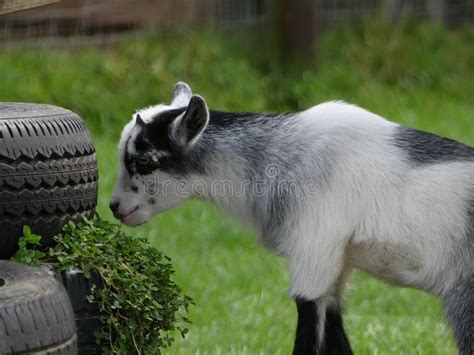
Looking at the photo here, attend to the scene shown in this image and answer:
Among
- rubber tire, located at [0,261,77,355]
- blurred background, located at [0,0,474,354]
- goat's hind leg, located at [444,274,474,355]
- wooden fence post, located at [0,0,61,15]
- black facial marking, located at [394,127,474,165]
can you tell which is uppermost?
wooden fence post, located at [0,0,61,15]

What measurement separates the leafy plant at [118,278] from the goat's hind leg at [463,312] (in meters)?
1.12

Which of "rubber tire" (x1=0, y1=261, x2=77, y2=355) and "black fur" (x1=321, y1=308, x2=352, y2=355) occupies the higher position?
"rubber tire" (x1=0, y1=261, x2=77, y2=355)

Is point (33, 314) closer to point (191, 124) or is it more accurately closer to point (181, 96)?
point (191, 124)

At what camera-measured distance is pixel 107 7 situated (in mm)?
11531

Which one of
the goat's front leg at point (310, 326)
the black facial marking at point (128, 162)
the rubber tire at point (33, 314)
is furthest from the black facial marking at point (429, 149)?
the rubber tire at point (33, 314)

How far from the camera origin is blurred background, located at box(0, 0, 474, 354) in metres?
10.2

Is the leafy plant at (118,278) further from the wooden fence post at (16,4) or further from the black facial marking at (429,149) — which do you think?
the black facial marking at (429,149)

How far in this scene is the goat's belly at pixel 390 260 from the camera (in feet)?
14.8

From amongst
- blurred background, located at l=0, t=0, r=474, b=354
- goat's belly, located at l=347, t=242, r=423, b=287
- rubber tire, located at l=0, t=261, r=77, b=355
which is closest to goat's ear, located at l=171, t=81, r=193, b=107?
goat's belly, located at l=347, t=242, r=423, b=287

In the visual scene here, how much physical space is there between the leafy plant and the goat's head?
30cm

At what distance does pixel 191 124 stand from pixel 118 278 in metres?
0.77

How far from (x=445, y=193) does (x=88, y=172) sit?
1.47 m

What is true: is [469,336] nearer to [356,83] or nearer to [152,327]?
[152,327]

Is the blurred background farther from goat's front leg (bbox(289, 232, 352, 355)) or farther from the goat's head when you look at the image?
goat's front leg (bbox(289, 232, 352, 355))
